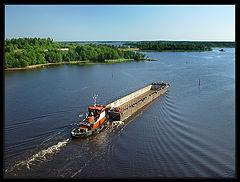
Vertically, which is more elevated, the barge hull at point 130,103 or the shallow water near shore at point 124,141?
the barge hull at point 130,103

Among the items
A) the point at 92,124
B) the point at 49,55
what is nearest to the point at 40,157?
the point at 92,124

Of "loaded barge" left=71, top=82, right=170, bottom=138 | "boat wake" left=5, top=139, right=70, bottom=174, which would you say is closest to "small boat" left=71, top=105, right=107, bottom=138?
"loaded barge" left=71, top=82, right=170, bottom=138

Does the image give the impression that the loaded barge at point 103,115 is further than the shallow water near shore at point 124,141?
Yes

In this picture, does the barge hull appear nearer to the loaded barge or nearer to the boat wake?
the loaded barge

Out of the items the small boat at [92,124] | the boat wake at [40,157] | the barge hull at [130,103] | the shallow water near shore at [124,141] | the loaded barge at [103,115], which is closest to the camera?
the shallow water near shore at [124,141]

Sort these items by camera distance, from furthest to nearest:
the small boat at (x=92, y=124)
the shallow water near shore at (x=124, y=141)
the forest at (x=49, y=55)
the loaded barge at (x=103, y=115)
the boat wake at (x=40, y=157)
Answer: the forest at (x=49, y=55)
the loaded barge at (x=103, y=115)
the small boat at (x=92, y=124)
the boat wake at (x=40, y=157)
the shallow water near shore at (x=124, y=141)

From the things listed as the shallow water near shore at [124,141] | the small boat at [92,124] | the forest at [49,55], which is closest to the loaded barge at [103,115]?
the small boat at [92,124]

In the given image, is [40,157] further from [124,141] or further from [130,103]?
[130,103]

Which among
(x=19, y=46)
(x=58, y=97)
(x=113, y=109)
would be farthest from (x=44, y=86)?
(x=19, y=46)

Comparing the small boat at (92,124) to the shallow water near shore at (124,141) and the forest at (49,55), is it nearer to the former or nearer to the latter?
the shallow water near shore at (124,141)
